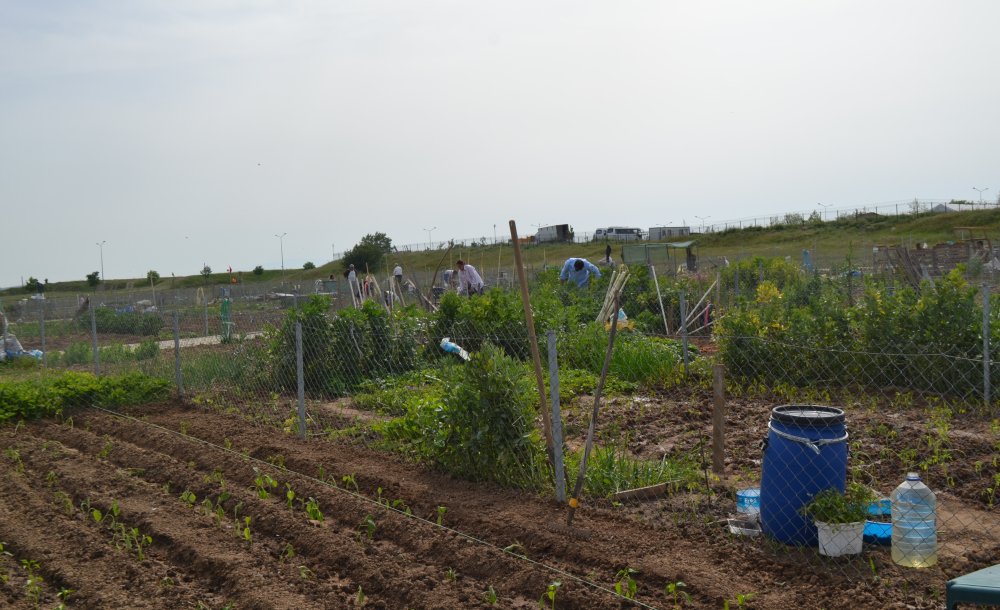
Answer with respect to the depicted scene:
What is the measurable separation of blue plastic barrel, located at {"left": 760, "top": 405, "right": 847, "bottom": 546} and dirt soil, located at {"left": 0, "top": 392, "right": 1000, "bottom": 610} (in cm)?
15

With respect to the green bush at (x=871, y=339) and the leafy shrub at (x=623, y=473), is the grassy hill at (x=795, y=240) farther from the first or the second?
the leafy shrub at (x=623, y=473)

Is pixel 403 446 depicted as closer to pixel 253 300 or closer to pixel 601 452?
pixel 601 452

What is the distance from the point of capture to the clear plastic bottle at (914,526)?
4250 mm

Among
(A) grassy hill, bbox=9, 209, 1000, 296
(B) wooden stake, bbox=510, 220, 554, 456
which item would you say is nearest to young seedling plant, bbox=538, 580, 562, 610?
(B) wooden stake, bbox=510, 220, 554, 456

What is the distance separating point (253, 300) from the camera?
130 feet

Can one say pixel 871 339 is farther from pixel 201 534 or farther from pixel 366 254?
pixel 366 254

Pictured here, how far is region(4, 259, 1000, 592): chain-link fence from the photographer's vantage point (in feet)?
15.3

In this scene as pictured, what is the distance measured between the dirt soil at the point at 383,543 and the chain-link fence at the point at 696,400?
0.11m

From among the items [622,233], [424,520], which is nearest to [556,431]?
[424,520]

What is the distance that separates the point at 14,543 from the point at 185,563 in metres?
1.34

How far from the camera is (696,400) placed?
868cm

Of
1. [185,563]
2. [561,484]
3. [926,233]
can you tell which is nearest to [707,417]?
[561,484]

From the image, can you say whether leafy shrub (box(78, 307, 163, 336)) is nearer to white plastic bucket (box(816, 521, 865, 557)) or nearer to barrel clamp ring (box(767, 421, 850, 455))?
barrel clamp ring (box(767, 421, 850, 455))

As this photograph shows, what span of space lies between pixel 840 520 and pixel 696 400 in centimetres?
434
